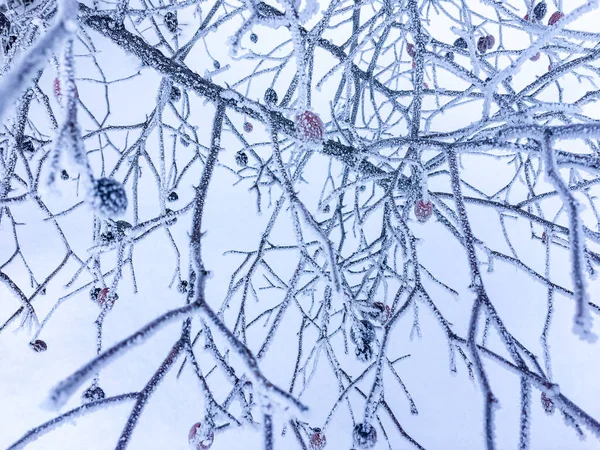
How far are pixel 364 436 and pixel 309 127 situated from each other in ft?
0.91

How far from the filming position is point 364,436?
393 millimetres

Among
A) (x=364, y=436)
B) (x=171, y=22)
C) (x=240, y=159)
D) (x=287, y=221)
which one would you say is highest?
(x=287, y=221)

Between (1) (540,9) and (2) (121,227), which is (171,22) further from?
(1) (540,9)

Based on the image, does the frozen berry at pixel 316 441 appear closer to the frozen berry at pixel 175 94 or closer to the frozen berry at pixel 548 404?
the frozen berry at pixel 548 404

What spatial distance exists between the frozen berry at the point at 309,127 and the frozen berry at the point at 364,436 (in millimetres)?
252

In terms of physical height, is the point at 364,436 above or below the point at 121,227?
below

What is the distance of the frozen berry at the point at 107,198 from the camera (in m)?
0.22

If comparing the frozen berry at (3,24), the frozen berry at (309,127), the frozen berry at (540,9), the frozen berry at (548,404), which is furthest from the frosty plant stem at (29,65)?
the frozen berry at (540,9)

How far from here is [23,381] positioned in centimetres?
128

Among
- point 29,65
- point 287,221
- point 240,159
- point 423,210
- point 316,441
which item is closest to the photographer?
point 29,65

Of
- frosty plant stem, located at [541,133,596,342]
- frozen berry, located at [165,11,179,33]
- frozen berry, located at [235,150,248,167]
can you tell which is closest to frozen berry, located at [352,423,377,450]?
frosty plant stem, located at [541,133,596,342]

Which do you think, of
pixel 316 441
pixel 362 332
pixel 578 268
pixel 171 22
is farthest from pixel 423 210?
pixel 171 22

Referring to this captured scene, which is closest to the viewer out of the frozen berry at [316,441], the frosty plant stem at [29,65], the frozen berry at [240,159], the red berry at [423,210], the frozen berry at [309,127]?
the frosty plant stem at [29,65]

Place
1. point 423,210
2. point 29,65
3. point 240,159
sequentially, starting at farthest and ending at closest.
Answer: point 240,159
point 423,210
point 29,65
